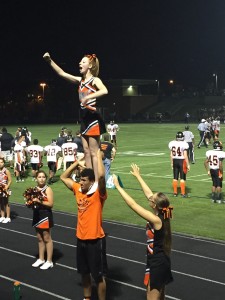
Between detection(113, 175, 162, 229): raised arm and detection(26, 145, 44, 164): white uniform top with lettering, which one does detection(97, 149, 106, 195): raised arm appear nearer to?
detection(113, 175, 162, 229): raised arm

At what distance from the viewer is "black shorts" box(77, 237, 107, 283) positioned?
245 inches

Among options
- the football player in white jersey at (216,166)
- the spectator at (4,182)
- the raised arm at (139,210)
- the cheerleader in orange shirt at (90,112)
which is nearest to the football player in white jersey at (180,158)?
the football player in white jersey at (216,166)

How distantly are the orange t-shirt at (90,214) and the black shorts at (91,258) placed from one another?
0.09 metres

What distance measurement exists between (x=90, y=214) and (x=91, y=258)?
1.85ft

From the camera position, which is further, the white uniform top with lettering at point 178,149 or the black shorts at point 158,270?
the white uniform top with lettering at point 178,149

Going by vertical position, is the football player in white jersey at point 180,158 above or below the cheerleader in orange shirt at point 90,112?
below

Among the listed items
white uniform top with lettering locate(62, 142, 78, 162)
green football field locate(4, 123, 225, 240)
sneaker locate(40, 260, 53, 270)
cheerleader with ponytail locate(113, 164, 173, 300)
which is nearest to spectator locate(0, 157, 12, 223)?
green football field locate(4, 123, 225, 240)

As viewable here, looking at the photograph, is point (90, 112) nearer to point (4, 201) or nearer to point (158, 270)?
point (158, 270)

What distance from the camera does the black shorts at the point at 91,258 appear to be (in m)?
6.21

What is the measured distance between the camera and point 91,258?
624 centimetres

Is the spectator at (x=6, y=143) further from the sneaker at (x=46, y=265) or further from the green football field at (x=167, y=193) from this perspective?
the sneaker at (x=46, y=265)

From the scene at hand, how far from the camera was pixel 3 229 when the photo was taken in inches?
450

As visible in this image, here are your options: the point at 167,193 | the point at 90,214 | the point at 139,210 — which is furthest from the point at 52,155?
the point at 139,210

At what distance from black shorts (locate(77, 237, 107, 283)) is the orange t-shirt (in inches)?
3.6
